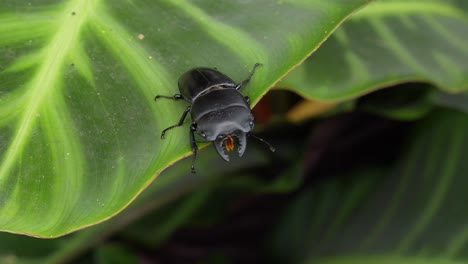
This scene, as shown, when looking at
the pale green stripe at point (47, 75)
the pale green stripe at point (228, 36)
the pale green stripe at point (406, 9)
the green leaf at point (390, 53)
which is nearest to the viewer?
the pale green stripe at point (47, 75)

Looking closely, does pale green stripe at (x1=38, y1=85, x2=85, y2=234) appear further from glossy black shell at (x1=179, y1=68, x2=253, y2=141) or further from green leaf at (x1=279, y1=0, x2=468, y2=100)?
green leaf at (x1=279, y1=0, x2=468, y2=100)

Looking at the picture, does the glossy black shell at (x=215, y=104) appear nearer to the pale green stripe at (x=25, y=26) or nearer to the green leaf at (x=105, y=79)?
the green leaf at (x=105, y=79)

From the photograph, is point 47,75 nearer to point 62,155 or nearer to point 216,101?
point 62,155

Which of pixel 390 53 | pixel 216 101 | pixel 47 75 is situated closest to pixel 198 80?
pixel 216 101

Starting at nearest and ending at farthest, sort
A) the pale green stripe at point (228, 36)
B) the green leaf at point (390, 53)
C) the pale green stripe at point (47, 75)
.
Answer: the pale green stripe at point (47, 75) → the pale green stripe at point (228, 36) → the green leaf at point (390, 53)

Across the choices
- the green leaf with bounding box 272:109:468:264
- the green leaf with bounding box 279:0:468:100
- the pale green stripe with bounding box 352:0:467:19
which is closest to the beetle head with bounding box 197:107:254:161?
the green leaf with bounding box 279:0:468:100

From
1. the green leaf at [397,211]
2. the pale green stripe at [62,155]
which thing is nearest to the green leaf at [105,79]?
the pale green stripe at [62,155]

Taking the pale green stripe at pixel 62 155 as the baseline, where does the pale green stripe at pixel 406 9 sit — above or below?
above
